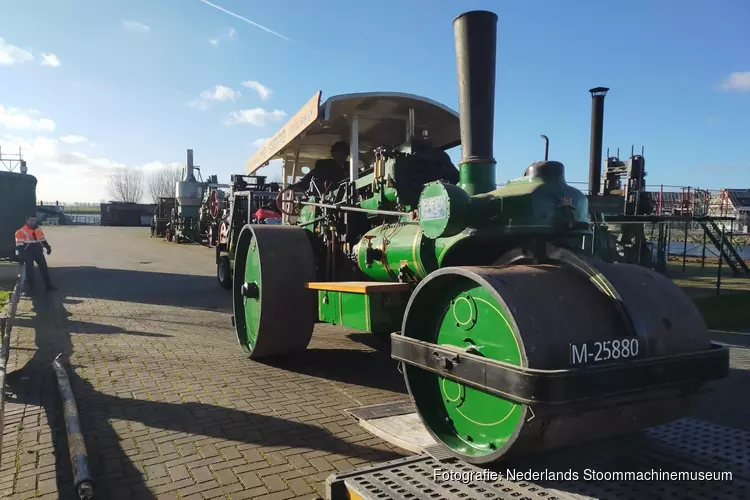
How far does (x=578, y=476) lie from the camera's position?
2.60 m

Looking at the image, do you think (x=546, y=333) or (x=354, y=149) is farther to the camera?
(x=354, y=149)

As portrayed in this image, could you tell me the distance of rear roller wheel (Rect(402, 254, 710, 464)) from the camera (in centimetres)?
236

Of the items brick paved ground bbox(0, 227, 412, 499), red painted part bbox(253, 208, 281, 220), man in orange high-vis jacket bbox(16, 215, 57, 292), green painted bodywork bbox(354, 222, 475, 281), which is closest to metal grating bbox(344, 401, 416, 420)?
brick paved ground bbox(0, 227, 412, 499)

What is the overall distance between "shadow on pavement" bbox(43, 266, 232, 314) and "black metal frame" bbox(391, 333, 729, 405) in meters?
6.50

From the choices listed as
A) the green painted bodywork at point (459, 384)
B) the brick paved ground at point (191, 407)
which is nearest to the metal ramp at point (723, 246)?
the brick paved ground at point (191, 407)

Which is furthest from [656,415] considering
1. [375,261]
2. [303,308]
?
[303,308]

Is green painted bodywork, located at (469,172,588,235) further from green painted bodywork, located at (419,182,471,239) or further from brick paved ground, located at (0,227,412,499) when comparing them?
brick paved ground, located at (0,227,412,499)

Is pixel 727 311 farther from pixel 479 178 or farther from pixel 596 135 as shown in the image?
pixel 596 135

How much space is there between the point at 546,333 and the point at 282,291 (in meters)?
3.11

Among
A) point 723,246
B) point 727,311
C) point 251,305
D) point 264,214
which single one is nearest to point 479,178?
point 251,305

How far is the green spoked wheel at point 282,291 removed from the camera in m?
5.07

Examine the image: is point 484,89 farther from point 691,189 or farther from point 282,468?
point 691,189

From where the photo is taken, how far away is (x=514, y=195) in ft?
10.3

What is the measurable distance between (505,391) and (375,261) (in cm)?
235
